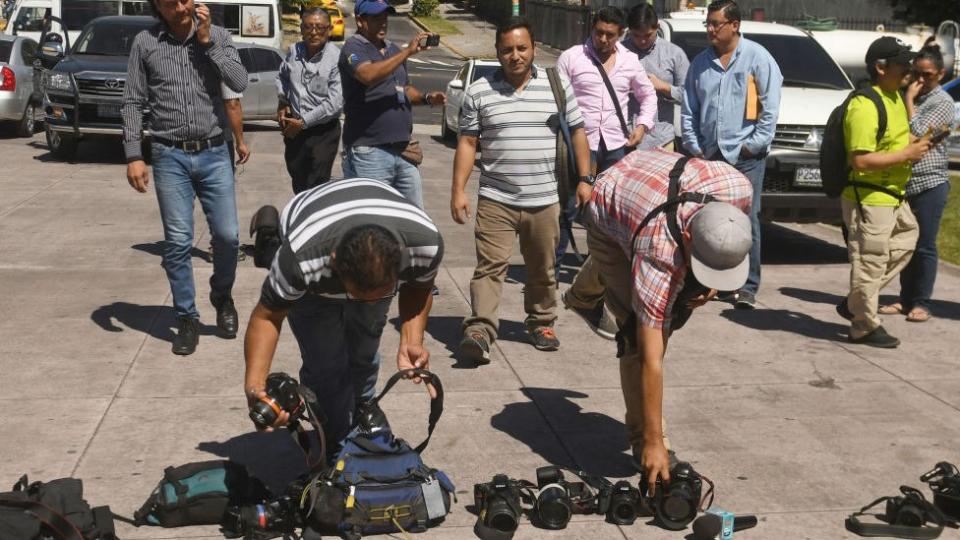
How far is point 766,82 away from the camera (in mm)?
8594

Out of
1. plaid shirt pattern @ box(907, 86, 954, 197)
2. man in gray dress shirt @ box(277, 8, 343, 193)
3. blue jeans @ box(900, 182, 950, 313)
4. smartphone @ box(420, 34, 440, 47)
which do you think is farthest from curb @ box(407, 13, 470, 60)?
plaid shirt pattern @ box(907, 86, 954, 197)

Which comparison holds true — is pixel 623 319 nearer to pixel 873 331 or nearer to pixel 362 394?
pixel 362 394

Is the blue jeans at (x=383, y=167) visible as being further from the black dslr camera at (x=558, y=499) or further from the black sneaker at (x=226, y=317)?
the black dslr camera at (x=558, y=499)

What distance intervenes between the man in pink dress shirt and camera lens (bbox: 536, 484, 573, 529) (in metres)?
3.93

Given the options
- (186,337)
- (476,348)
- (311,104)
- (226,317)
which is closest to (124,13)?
(311,104)

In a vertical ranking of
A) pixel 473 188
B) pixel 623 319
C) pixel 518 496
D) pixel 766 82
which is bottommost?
pixel 473 188

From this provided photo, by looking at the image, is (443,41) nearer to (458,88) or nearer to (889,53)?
(458,88)

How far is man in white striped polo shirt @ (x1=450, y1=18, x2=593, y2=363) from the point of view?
7289 mm

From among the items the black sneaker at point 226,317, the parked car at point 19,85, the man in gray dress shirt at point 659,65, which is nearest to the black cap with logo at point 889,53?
the man in gray dress shirt at point 659,65

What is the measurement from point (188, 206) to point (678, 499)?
3728 millimetres

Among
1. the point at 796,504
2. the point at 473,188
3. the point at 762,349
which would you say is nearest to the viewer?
the point at 796,504

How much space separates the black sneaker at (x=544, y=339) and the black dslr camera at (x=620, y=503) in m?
2.57

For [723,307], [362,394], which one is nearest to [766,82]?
[723,307]

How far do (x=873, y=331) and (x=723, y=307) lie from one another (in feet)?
4.08
